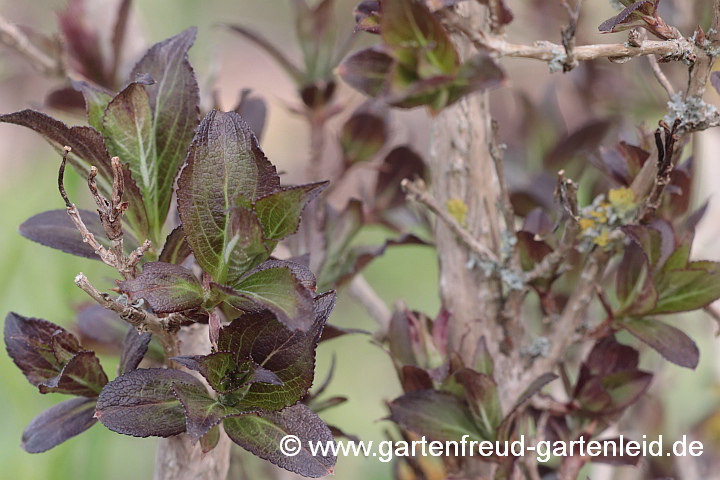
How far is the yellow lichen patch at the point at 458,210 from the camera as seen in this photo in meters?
0.53

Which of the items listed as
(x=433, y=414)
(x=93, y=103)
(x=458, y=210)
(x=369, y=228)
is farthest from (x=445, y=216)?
(x=369, y=228)

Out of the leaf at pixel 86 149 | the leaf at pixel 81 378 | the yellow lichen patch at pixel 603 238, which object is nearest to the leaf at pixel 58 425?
the leaf at pixel 81 378

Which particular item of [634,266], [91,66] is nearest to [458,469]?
[634,266]

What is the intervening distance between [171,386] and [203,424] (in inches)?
1.4

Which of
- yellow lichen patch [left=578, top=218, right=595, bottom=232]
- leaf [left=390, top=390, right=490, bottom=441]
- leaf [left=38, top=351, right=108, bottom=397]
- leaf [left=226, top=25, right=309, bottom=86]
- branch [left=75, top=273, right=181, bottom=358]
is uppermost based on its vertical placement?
leaf [left=226, top=25, right=309, bottom=86]

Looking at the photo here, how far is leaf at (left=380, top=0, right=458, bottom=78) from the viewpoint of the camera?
0.41 metres

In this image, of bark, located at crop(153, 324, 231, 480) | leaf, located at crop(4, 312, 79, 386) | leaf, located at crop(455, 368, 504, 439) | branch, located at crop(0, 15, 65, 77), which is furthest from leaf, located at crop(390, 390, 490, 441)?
branch, located at crop(0, 15, 65, 77)

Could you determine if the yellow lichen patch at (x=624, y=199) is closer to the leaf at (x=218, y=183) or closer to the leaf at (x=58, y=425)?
the leaf at (x=218, y=183)

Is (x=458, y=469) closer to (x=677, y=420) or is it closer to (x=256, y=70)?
(x=677, y=420)

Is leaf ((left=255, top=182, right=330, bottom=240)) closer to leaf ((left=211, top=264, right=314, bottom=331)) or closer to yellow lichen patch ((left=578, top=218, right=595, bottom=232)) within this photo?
leaf ((left=211, top=264, right=314, bottom=331))

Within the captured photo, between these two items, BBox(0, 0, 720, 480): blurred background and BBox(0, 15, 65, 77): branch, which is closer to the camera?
BBox(0, 15, 65, 77): branch

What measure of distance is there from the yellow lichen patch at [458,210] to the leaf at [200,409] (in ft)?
0.78

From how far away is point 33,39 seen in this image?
30.2 inches

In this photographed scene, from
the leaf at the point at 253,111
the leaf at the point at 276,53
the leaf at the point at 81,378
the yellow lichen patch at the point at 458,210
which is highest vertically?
the leaf at the point at 276,53
